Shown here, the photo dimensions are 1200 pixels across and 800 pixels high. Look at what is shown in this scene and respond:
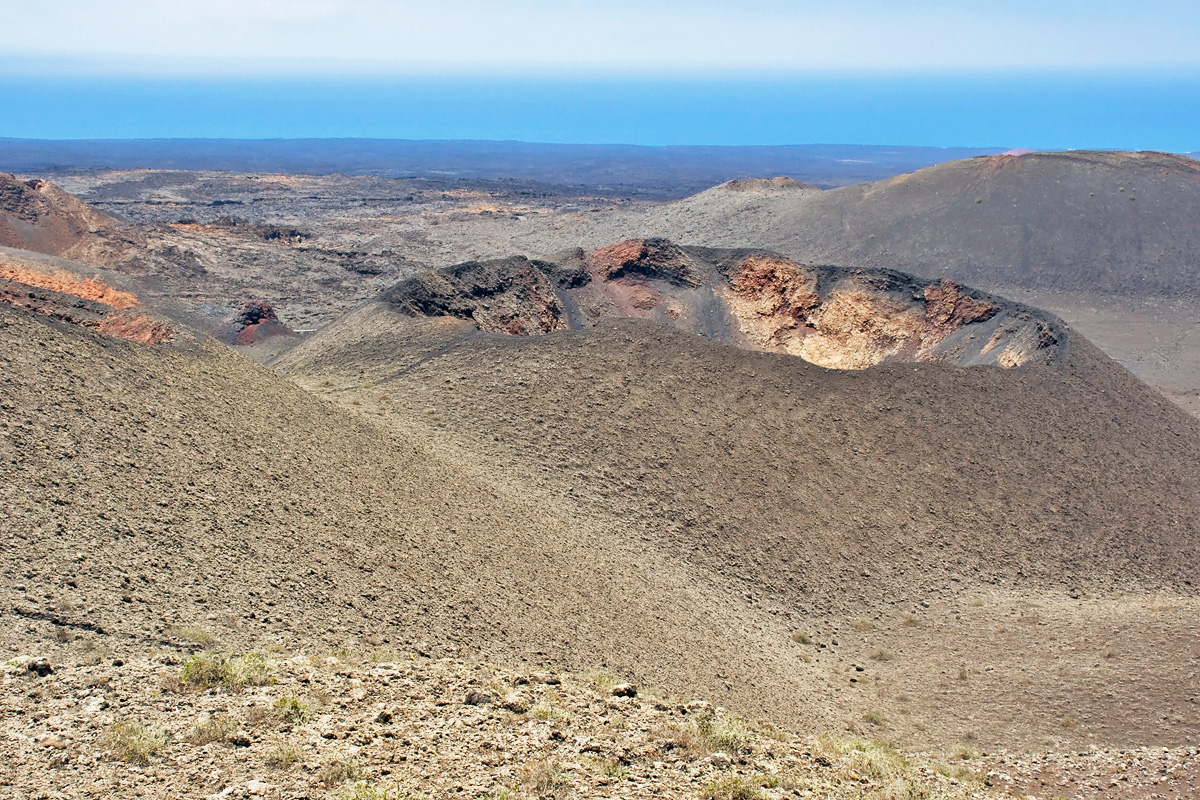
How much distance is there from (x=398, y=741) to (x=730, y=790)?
122 inches

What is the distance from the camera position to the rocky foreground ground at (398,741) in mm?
7105

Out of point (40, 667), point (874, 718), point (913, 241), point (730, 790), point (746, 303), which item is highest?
point (913, 241)

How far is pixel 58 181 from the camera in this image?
107m

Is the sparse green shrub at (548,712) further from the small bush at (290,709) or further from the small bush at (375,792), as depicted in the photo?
the small bush at (290,709)

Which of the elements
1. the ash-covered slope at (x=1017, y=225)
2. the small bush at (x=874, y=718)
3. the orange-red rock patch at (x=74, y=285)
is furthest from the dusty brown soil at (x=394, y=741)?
the ash-covered slope at (x=1017, y=225)

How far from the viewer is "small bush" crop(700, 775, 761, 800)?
8023 mm

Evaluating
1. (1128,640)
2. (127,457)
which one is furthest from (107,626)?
(1128,640)

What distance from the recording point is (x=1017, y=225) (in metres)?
55.2

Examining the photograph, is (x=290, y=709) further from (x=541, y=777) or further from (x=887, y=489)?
(x=887, y=489)

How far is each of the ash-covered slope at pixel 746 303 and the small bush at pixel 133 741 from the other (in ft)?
59.6

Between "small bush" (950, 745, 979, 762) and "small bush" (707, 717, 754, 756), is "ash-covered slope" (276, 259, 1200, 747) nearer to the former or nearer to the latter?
"small bush" (950, 745, 979, 762)

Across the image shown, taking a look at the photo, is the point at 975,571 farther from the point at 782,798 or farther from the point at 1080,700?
the point at 782,798

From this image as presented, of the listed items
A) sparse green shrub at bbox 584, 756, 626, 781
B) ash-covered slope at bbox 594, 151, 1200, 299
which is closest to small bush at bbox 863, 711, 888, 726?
sparse green shrub at bbox 584, 756, 626, 781

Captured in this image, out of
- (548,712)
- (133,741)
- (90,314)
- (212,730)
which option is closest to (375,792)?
(212,730)
